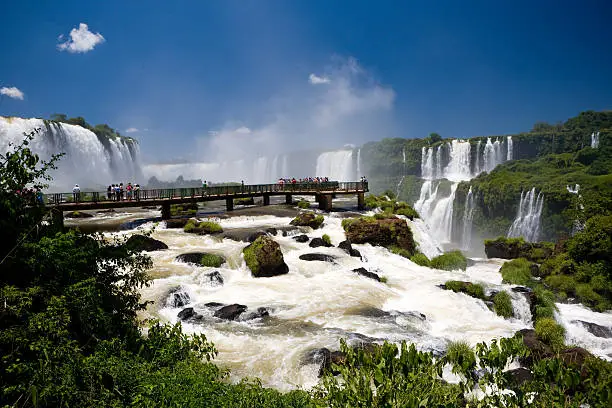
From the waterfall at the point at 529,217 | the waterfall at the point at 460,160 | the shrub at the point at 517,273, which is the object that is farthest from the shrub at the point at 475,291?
the waterfall at the point at 460,160

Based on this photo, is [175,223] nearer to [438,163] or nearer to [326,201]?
[326,201]

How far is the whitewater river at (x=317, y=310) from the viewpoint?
10.4 metres

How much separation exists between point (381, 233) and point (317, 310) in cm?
1259

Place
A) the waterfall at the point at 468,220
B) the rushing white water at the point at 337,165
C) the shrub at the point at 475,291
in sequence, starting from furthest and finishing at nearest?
the rushing white water at the point at 337,165 < the waterfall at the point at 468,220 < the shrub at the point at 475,291

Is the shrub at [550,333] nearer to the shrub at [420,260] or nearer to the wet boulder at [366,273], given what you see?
the wet boulder at [366,273]

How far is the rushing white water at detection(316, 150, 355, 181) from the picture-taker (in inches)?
3430

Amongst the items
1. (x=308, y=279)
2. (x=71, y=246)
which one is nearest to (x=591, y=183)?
(x=308, y=279)

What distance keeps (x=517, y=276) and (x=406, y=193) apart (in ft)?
200

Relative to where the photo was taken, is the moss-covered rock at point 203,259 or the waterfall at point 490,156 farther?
the waterfall at point 490,156

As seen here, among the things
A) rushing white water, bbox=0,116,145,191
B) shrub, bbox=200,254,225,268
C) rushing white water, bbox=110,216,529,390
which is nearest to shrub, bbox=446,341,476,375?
rushing white water, bbox=110,216,529,390

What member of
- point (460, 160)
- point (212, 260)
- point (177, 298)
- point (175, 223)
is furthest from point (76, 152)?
point (460, 160)

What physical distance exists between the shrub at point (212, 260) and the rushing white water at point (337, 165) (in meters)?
70.8

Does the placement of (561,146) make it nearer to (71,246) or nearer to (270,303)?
(270,303)

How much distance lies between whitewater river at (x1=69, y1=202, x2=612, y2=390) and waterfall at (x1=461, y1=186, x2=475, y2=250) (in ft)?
95.1
